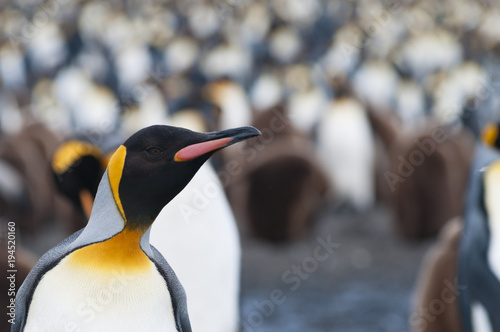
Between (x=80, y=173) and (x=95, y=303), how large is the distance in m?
0.92

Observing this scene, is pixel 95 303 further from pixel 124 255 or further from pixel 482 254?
pixel 482 254

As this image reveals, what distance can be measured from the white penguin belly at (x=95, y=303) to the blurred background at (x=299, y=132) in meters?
0.99

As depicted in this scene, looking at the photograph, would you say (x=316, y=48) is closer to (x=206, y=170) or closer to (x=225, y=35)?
(x=225, y=35)

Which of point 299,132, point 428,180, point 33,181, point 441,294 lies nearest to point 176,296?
point 441,294

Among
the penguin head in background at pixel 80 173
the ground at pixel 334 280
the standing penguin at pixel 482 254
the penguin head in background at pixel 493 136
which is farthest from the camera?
the ground at pixel 334 280

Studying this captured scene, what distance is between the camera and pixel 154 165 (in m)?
1.16

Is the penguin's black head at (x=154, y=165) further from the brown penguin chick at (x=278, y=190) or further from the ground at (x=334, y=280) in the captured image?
the brown penguin chick at (x=278, y=190)

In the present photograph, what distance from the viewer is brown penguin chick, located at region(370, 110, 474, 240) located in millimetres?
4340

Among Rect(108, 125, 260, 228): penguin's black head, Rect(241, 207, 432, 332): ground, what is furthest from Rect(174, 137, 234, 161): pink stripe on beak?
Rect(241, 207, 432, 332): ground

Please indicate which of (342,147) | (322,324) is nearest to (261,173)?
(322,324)

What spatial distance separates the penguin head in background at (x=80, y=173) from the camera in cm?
205

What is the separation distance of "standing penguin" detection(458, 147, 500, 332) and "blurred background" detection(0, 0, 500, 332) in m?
0.23

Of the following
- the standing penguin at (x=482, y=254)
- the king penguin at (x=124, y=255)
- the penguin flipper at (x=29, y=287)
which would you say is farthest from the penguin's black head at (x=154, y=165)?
the standing penguin at (x=482, y=254)

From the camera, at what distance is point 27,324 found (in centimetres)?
119
